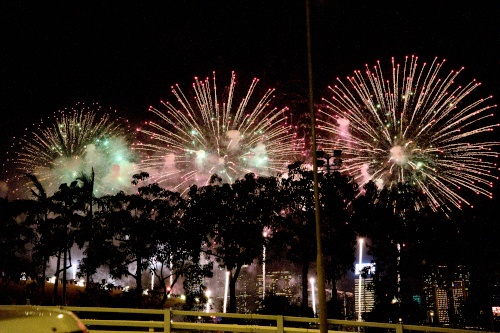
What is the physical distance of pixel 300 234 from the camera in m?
26.7

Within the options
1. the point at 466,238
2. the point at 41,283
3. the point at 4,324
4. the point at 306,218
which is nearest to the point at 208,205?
the point at 306,218

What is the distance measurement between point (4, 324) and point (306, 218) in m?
22.2

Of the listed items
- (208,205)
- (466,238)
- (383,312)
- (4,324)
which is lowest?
(383,312)

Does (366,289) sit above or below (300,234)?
below

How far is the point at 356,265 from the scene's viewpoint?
92.7 ft

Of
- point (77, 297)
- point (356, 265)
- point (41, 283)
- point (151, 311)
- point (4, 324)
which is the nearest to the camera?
point (4, 324)

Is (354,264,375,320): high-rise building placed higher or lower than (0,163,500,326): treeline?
lower

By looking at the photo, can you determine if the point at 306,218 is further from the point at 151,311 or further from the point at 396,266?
the point at 151,311

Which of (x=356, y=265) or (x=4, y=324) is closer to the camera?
(x=4, y=324)

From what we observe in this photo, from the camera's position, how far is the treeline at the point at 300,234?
26.4 meters

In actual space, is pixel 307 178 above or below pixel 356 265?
above

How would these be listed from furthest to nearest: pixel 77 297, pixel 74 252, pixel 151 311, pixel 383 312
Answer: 1. pixel 74 252
2. pixel 77 297
3. pixel 383 312
4. pixel 151 311

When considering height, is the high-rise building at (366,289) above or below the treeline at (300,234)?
below

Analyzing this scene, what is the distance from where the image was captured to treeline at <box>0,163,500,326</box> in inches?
1040
